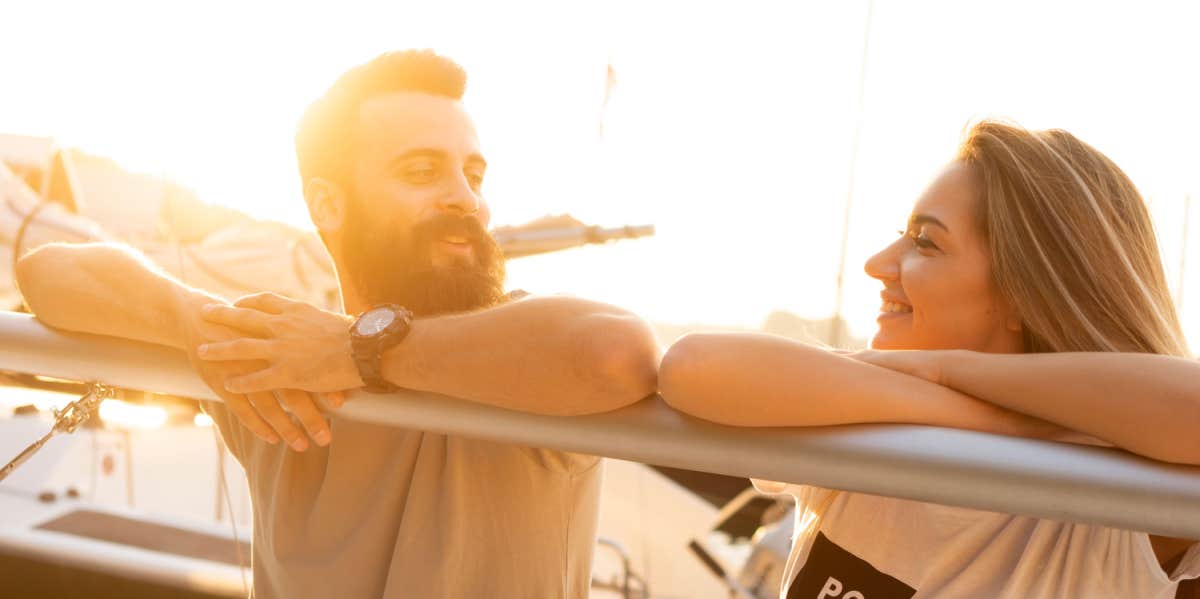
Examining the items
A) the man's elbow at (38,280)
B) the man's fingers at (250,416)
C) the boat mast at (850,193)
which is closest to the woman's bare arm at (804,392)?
the man's fingers at (250,416)

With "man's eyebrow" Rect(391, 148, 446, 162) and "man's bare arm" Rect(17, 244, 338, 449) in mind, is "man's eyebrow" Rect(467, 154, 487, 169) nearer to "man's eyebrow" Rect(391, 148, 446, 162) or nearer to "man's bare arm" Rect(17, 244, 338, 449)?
"man's eyebrow" Rect(391, 148, 446, 162)

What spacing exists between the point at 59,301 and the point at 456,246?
767 mm

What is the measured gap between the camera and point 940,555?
1.05m

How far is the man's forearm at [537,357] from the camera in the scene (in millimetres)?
865

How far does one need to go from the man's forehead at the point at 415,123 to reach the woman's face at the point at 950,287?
3.48ft

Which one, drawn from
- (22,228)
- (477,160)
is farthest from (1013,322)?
(22,228)

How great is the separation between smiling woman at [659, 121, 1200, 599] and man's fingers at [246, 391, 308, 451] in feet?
1.56

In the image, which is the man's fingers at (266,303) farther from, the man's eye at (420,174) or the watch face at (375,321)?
the man's eye at (420,174)

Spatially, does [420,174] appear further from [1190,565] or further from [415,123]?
[1190,565]

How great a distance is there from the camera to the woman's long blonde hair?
1080mm

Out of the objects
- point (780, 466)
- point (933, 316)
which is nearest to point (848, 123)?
point (933, 316)

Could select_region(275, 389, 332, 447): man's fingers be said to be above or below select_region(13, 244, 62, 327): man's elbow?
below

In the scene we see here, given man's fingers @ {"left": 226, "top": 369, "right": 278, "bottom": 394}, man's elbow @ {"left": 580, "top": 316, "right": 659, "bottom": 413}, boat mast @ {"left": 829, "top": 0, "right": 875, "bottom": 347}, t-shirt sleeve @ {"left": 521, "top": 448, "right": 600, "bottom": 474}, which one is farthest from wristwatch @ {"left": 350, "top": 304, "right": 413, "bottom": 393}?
boat mast @ {"left": 829, "top": 0, "right": 875, "bottom": 347}

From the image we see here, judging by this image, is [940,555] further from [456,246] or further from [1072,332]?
[456,246]
